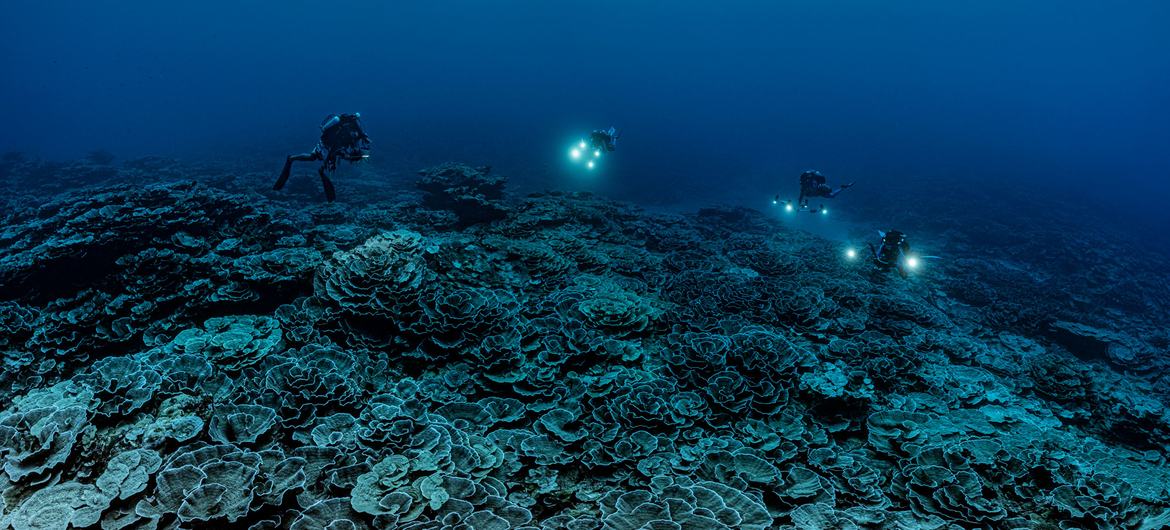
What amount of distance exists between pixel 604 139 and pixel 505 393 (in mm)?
9300

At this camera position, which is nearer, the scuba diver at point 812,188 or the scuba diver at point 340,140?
the scuba diver at point 340,140

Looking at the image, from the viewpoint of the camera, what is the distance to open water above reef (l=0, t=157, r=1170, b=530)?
11.2 ft

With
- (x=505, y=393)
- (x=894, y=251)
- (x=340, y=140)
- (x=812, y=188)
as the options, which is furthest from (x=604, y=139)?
(x=505, y=393)

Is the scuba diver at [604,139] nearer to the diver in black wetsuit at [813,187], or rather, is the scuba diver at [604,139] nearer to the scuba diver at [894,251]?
the diver in black wetsuit at [813,187]

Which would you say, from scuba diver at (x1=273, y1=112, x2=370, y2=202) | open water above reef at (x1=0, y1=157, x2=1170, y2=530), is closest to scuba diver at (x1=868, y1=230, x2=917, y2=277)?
open water above reef at (x1=0, y1=157, x2=1170, y2=530)

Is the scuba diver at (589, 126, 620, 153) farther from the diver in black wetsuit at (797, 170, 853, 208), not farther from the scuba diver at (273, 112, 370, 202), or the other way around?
the scuba diver at (273, 112, 370, 202)

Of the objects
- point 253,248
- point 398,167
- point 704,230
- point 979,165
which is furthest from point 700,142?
point 253,248

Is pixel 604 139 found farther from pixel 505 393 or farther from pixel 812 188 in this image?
pixel 505 393

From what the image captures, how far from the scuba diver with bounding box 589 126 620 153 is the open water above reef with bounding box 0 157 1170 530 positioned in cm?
354

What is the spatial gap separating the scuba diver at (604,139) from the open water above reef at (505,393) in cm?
354

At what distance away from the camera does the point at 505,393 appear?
5465 mm

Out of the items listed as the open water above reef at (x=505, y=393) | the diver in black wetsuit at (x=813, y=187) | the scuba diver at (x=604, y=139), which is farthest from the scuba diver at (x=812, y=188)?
the scuba diver at (x=604, y=139)

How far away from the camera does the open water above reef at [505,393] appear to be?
342 centimetres

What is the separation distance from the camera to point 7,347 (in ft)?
18.9
